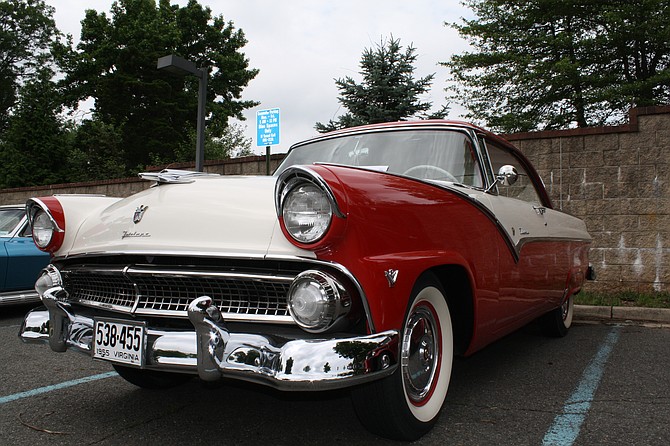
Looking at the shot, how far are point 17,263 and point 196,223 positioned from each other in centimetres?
449

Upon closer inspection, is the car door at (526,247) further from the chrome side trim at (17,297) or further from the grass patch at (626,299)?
the chrome side trim at (17,297)

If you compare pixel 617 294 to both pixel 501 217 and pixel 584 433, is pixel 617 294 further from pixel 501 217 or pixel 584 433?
pixel 584 433

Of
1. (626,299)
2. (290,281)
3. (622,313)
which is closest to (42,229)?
(290,281)

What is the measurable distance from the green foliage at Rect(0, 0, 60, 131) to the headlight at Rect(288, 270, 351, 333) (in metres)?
35.3

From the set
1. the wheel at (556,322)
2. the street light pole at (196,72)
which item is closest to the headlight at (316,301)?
the wheel at (556,322)

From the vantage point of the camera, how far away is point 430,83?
10602mm

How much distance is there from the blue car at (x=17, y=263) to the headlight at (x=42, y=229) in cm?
350

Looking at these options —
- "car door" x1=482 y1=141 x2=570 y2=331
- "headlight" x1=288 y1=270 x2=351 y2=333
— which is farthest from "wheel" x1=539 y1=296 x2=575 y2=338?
"headlight" x1=288 y1=270 x2=351 y2=333

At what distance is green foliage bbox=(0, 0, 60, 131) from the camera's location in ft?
105

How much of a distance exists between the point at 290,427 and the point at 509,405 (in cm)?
110

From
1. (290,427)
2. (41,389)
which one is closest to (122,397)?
(41,389)

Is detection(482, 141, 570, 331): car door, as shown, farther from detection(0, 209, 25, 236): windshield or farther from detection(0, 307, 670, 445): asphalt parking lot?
detection(0, 209, 25, 236): windshield

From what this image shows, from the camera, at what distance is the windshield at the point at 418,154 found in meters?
3.00

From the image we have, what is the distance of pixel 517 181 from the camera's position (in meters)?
3.70
